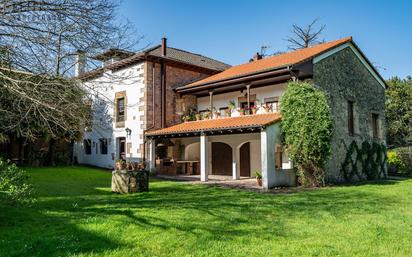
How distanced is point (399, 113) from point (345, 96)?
21.7 m

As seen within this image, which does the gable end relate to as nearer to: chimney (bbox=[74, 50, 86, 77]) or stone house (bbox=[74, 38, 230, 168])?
stone house (bbox=[74, 38, 230, 168])

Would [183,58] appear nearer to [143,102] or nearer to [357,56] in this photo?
[143,102]

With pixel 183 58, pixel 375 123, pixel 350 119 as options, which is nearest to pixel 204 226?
pixel 350 119

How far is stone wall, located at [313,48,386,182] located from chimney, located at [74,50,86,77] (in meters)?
10.9

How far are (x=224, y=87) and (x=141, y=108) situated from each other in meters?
4.62

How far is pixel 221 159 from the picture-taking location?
61.3 ft

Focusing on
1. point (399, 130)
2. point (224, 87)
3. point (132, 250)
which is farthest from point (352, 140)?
point (399, 130)

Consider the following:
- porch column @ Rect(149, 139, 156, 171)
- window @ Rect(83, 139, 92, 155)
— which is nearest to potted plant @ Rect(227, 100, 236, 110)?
porch column @ Rect(149, 139, 156, 171)

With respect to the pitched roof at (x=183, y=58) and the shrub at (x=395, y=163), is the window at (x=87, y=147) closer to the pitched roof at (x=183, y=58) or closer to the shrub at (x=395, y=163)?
the pitched roof at (x=183, y=58)

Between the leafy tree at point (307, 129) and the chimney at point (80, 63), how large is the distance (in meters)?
8.86

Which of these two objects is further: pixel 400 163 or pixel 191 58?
pixel 400 163

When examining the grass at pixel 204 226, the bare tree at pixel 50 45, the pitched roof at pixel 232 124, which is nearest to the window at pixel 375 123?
the pitched roof at pixel 232 124

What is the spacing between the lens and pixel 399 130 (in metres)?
33.4

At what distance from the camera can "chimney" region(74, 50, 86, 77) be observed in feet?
21.2
